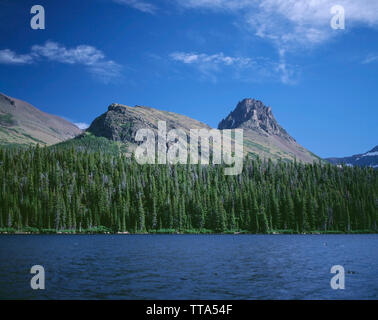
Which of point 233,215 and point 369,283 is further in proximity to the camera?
point 233,215

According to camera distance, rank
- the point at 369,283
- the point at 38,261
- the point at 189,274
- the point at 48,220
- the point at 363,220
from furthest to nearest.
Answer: the point at 363,220 < the point at 48,220 < the point at 38,261 < the point at 189,274 < the point at 369,283

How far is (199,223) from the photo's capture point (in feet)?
604

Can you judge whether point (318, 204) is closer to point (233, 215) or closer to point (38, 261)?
point (233, 215)

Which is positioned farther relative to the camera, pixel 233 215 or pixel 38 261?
pixel 233 215

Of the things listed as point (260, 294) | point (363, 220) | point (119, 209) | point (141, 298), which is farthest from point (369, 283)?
point (363, 220)

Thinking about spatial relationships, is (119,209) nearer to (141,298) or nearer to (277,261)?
(277,261)

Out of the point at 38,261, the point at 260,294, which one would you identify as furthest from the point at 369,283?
the point at 38,261

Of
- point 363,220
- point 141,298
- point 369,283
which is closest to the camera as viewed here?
point 141,298
